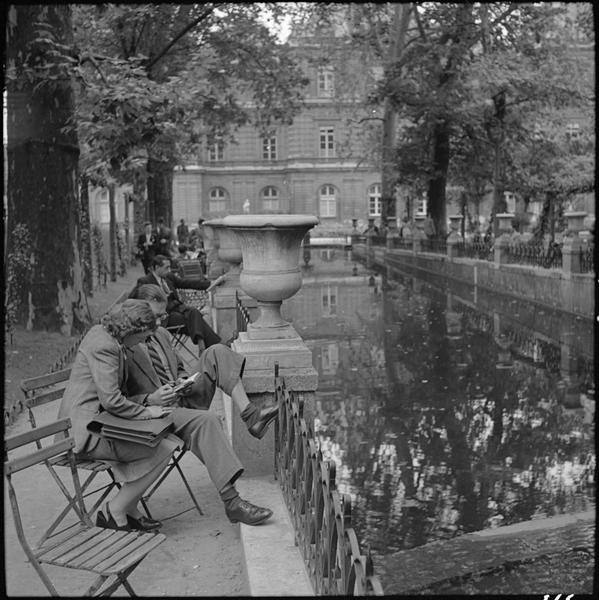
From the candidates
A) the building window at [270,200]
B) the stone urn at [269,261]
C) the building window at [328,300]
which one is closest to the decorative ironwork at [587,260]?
the building window at [328,300]

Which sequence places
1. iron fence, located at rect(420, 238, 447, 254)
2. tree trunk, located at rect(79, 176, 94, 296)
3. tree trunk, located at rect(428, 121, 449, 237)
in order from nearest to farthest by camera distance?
tree trunk, located at rect(79, 176, 94, 296), iron fence, located at rect(420, 238, 447, 254), tree trunk, located at rect(428, 121, 449, 237)

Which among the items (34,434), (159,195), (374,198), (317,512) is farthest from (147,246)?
(374,198)

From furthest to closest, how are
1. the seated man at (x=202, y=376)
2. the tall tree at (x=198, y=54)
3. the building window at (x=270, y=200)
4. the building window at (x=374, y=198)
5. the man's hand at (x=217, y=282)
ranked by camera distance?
the building window at (x=270, y=200)
the building window at (x=374, y=198)
the tall tree at (x=198, y=54)
the man's hand at (x=217, y=282)
the seated man at (x=202, y=376)

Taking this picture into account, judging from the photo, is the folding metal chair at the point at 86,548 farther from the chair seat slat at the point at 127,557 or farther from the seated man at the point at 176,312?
the seated man at the point at 176,312

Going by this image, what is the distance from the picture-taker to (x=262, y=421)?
5.77m

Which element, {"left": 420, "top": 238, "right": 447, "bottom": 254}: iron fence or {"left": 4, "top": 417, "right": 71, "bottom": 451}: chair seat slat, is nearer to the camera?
{"left": 4, "top": 417, "right": 71, "bottom": 451}: chair seat slat

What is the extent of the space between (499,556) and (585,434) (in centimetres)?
392

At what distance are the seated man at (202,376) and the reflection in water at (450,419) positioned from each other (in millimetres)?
1456

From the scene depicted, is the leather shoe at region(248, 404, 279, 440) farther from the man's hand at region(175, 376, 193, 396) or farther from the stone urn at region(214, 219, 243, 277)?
the stone urn at region(214, 219, 243, 277)

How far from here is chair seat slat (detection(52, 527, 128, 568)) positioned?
4.04m

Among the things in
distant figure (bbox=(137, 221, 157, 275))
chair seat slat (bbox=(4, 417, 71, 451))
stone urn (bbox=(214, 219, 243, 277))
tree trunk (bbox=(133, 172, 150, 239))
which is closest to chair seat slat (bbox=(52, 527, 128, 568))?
chair seat slat (bbox=(4, 417, 71, 451))

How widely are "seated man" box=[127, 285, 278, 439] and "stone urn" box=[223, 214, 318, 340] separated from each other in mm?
466

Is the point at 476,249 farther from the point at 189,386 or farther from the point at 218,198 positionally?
the point at 218,198

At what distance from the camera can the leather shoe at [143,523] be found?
5312 millimetres
